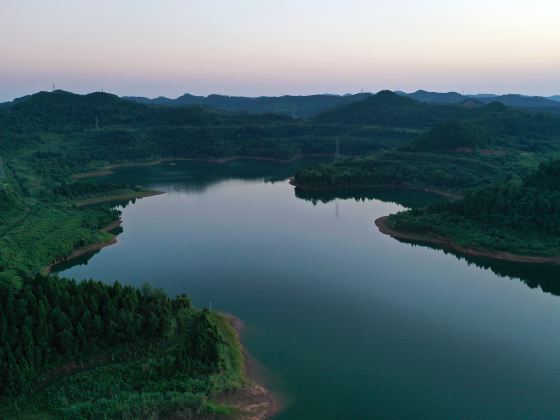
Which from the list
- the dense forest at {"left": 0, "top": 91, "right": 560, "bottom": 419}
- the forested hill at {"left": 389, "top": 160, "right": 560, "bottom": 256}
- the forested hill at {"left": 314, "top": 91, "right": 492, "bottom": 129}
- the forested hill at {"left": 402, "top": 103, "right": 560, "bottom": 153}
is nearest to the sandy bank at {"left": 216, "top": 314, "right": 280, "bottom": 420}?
the dense forest at {"left": 0, "top": 91, "right": 560, "bottom": 419}

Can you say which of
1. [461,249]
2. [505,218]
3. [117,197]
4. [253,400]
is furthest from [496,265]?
[117,197]

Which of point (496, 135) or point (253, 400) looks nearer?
point (253, 400)

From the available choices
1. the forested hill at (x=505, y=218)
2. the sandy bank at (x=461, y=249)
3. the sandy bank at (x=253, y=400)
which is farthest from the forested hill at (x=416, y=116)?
the sandy bank at (x=253, y=400)

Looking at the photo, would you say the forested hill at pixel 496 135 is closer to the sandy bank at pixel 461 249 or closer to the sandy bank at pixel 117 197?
the sandy bank at pixel 461 249

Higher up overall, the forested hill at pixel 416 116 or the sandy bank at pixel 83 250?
the forested hill at pixel 416 116

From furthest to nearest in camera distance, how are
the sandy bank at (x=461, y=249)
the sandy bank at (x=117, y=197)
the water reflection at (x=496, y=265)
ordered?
the sandy bank at (x=117, y=197) → the sandy bank at (x=461, y=249) → the water reflection at (x=496, y=265)

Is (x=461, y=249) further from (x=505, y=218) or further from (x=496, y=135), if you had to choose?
(x=496, y=135)

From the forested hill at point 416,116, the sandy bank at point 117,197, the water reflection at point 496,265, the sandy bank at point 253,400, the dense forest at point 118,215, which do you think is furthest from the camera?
the forested hill at point 416,116

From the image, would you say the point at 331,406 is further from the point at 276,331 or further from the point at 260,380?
the point at 276,331

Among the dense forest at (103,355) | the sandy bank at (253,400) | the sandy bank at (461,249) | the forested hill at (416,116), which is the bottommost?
the sandy bank at (253,400)
